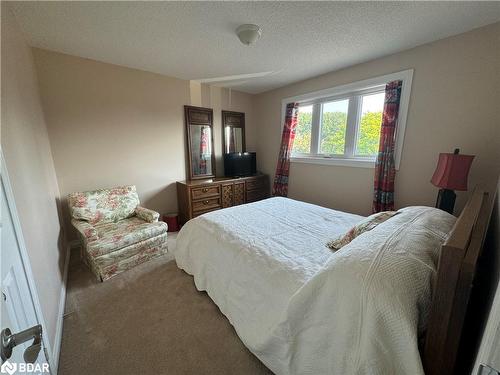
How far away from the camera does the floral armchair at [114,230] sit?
6.56 ft

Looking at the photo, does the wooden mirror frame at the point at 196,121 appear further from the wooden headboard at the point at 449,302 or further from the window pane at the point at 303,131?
the wooden headboard at the point at 449,302

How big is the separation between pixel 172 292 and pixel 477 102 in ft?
10.9

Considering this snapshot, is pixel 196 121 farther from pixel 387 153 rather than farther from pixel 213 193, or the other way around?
pixel 387 153

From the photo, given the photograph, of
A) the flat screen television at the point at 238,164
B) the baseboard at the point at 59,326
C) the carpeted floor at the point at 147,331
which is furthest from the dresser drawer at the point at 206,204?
the baseboard at the point at 59,326

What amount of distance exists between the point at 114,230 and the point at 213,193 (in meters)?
1.47

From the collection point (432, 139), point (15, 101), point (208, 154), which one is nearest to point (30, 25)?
point (15, 101)

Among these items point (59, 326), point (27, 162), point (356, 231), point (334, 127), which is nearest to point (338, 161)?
point (334, 127)

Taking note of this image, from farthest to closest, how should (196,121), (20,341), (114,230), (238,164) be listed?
(238,164)
(196,121)
(114,230)
(20,341)

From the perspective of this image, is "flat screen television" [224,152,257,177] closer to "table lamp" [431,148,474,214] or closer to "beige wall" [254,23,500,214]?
"beige wall" [254,23,500,214]

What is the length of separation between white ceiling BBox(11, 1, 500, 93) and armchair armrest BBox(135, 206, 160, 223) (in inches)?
71.9

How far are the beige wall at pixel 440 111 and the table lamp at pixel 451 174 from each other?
36 centimetres

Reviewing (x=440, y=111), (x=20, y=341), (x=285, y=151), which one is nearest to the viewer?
(x=20, y=341)

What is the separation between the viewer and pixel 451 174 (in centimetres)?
179

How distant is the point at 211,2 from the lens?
5.03 ft
